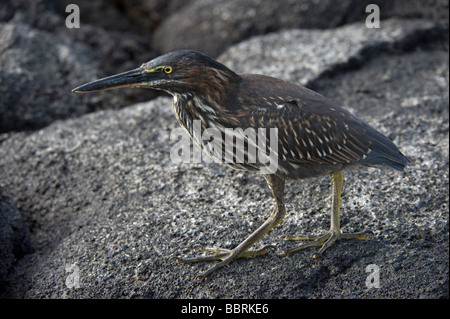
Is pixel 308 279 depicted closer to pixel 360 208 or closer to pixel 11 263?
pixel 360 208

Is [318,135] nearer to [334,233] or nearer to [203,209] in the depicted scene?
[334,233]

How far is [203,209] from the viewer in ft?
13.4

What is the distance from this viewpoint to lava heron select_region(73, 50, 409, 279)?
3.57 m

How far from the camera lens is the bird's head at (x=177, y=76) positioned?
3551 mm

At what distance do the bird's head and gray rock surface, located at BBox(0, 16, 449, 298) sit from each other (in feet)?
3.38

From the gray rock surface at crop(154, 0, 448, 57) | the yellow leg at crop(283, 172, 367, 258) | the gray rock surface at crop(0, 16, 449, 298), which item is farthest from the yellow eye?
the gray rock surface at crop(154, 0, 448, 57)

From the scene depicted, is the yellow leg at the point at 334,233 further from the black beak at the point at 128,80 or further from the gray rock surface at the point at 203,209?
the black beak at the point at 128,80

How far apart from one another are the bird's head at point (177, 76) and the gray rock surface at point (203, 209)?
1029mm

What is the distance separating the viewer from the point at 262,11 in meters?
6.85

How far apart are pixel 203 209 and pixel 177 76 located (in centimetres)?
113

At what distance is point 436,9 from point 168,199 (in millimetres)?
4469

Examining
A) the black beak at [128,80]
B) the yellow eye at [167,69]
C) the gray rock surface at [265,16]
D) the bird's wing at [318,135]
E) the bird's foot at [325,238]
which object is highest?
the gray rock surface at [265,16]

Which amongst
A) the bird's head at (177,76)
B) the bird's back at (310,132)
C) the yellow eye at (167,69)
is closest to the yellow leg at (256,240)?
the bird's back at (310,132)
